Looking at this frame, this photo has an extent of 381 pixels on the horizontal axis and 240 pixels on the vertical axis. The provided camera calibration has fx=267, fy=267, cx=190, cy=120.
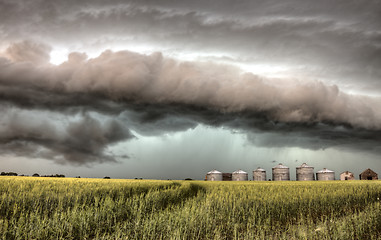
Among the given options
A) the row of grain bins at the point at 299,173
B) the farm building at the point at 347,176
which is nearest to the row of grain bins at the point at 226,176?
the row of grain bins at the point at 299,173

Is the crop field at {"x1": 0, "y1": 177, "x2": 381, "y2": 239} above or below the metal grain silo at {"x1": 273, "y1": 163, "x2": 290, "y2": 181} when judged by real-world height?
below

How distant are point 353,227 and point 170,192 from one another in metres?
13.0

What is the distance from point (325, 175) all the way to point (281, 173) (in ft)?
34.1

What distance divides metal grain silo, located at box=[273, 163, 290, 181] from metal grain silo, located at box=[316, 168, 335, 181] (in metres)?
7.56

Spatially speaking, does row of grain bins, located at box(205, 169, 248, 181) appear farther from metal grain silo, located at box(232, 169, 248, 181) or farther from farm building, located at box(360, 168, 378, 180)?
farm building, located at box(360, 168, 378, 180)

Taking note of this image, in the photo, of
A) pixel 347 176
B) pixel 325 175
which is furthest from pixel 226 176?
pixel 347 176

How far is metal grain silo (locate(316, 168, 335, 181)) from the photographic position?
6309cm

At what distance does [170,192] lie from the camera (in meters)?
21.3

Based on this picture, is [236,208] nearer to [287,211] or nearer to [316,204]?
[287,211]

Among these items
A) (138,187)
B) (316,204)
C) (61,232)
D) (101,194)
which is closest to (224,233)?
(61,232)

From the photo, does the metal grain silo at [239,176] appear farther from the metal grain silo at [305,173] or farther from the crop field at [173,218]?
the crop field at [173,218]

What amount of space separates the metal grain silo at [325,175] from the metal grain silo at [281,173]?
297 inches

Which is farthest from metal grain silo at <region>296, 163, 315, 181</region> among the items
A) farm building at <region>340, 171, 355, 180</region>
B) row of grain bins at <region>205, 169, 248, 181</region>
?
row of grain bins at <region>205, 169, 248, 181</region>

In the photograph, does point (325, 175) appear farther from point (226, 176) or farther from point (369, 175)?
point (226, 176)
